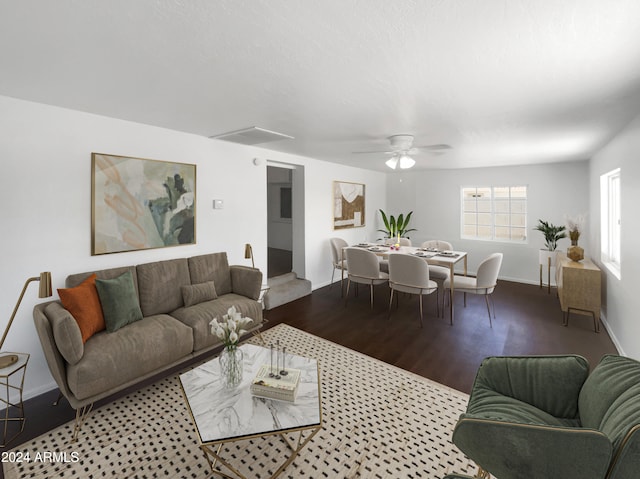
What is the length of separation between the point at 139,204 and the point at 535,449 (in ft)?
11.8

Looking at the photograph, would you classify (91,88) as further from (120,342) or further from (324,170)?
(324,170)

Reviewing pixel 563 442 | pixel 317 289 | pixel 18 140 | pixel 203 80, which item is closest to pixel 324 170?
pixel 317 289

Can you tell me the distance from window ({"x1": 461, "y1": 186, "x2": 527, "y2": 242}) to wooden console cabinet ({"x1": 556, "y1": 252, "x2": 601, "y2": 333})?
2291 mm

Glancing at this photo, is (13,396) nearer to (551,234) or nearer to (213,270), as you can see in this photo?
(213,270)

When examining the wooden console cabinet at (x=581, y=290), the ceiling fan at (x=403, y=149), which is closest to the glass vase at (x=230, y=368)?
the ceiling fan at (x=403, y=149)

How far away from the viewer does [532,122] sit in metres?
3.02

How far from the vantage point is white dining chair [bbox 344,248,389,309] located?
14.9ft

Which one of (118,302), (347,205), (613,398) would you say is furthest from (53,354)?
(347,205)

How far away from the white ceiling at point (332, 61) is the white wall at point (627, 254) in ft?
1.02

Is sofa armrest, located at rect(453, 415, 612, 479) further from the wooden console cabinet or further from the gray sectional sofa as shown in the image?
the wooden console cabinet

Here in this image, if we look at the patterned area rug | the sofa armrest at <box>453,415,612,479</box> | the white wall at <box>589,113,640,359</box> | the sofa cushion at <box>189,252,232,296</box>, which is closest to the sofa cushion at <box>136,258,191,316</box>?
the sofa cushion at <box>189,252,232,296</box>

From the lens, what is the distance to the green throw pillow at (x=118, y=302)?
261 cm

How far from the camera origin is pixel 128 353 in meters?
2.37

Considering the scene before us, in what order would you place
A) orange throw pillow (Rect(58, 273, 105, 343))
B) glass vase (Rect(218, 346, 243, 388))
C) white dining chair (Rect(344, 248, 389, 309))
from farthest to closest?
white dining chair (Rect(344, 248, 389, 309)), orange throw pillow (Rect(58, 273, 105, 343)), glass vase (Rect(218, 346, 243, 388))
